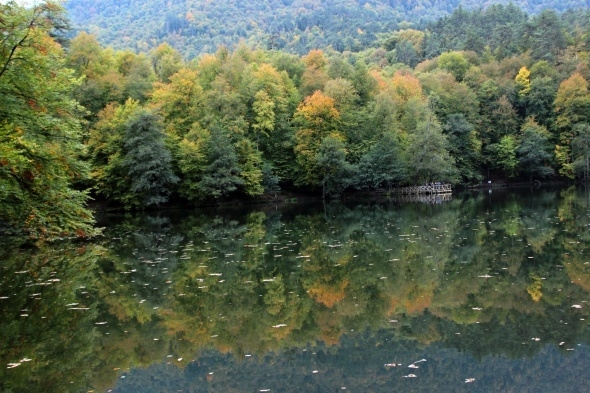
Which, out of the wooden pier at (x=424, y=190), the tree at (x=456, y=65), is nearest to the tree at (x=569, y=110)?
the tree at (x=456, y=65)

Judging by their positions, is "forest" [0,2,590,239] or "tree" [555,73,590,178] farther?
"tree" [555,73,590,178]

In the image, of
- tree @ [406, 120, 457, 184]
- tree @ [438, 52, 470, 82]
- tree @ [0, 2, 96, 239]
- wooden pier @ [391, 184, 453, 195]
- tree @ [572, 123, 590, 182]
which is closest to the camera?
tree @ [0, 2, 96, 239]

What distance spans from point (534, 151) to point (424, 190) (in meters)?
17.3

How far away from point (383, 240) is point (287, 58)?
57.1 metres

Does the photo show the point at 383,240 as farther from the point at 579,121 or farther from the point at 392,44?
the point at 392,44

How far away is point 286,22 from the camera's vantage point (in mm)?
191375

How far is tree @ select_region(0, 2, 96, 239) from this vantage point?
63.1 ft

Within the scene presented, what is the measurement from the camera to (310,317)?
46.6 ft

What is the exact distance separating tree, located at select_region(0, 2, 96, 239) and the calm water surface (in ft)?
7.51

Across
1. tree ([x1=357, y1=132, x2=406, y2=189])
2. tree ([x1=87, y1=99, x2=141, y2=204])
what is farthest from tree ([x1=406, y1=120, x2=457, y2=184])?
tree ([x1=87, y1=99, x2=141, y2=204])

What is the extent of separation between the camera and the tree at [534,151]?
243 ft

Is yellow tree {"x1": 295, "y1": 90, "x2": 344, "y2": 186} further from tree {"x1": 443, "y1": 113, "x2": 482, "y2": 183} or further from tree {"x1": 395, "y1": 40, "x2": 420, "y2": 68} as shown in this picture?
tree {"x1": 395, "y1": 40, "x2": 420, "y2": 68}

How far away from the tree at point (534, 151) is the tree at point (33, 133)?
6414 cm

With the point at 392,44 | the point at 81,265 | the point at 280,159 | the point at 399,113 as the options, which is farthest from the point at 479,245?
the point at 392,44
